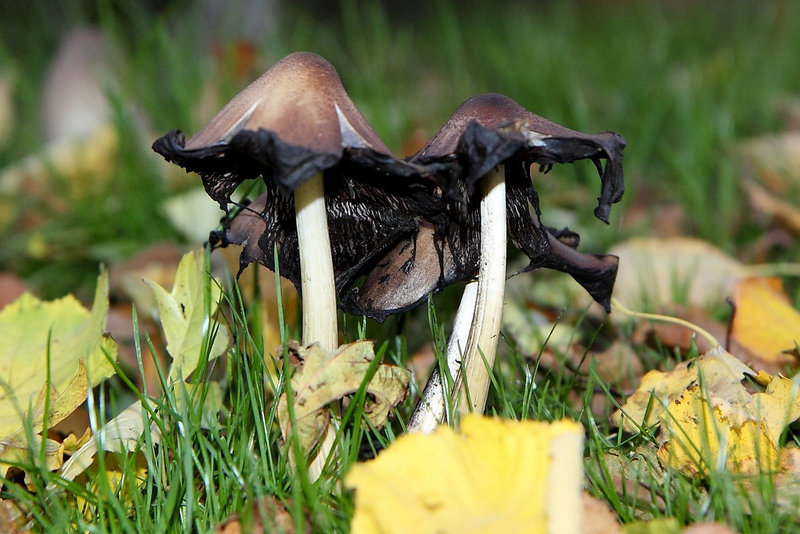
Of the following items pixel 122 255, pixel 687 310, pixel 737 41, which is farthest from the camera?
pixel 737 41

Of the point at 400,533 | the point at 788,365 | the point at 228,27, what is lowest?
the point at 788,365

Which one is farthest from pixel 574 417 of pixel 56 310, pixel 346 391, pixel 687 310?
pixel 56 310

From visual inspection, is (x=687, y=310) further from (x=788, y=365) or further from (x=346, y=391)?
(x=346, y=391)

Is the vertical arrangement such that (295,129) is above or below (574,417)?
above

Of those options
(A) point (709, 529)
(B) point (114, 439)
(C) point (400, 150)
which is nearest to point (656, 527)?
(A) point (709, 529)

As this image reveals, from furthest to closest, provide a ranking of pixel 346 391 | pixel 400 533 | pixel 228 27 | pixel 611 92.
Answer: pixel 228 27 < pixel 611 92 < pixel 346 391 < pixel 400 533

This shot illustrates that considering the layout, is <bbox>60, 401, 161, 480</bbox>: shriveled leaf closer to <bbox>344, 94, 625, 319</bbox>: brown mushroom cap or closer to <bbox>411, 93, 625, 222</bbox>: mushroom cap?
<bbox>344, 94, 625, 319</bbox>: brown mushroom cap

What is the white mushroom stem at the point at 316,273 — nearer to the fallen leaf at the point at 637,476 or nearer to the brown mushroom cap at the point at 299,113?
the brown mushroom cap at the point at 299,113

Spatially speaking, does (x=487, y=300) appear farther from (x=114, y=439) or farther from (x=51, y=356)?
(x=51, y=356)
